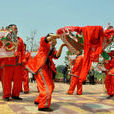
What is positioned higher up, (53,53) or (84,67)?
(53,53)

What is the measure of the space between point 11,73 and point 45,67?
1468 mm

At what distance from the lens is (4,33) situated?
535cm

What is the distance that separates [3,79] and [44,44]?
1781 mm

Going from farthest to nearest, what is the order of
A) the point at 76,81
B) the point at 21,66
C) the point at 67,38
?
the point at 76,81
the point at 21,66
the point at 67,38

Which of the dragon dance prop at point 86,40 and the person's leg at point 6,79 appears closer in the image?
the dragon dance prop at point 86,40

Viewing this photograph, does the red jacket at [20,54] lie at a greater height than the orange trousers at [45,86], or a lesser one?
greater

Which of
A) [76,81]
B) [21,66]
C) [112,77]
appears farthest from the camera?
[76,81]

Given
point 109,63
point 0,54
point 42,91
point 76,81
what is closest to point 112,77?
point 109,63

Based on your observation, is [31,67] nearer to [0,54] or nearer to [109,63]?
[0,54]

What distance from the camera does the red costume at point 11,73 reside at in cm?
542

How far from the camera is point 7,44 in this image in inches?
214

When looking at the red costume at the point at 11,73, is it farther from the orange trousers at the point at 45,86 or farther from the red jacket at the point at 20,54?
the orange trousers at the point at 45,86

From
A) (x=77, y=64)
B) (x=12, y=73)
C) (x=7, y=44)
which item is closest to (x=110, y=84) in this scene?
(x=77, y=64)

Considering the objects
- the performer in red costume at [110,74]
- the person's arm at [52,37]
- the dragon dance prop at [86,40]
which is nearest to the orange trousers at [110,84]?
the performer in red costume at [110,74]
